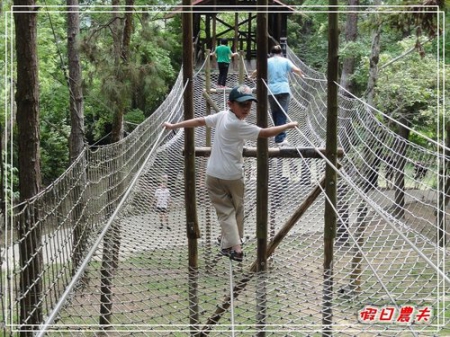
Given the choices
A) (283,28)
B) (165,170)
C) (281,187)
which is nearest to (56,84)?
(283,28)

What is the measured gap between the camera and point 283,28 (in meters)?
→ 11.8

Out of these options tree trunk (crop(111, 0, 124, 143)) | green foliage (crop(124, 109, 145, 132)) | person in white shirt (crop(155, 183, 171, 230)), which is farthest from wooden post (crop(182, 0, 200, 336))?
green foliage (crop(124, 109, 145, 132))

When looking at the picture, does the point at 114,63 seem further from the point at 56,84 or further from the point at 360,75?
the point at 56,84

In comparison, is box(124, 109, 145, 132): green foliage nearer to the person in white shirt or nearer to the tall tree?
the person in white shirt

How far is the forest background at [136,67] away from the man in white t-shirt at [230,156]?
1.04 m

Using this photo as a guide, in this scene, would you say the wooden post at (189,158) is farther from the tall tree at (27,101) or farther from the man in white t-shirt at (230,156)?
the tall tree at (27,101)

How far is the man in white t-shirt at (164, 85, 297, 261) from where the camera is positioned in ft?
11.1

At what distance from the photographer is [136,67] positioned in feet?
26.1

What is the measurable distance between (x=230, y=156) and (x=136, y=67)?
4656 millimetres

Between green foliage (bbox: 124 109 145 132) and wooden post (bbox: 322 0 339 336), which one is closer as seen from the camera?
wooden post (bbox: 322 0 339 336)

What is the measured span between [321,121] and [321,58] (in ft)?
27.6

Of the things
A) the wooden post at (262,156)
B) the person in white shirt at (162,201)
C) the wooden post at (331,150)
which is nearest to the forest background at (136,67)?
the wooden post at (331,150)

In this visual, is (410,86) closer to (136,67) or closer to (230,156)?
(136,67)

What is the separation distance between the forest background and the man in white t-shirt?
1040 millimetres
